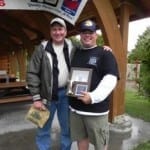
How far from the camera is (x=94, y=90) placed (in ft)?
12.4

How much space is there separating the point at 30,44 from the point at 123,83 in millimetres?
7744

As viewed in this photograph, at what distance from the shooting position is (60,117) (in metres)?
4.60

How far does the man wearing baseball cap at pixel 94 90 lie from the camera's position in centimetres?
375

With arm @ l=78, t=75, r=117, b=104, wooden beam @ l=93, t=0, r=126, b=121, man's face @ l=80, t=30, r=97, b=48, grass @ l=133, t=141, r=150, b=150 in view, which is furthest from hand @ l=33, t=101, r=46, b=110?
wooden beam @ l=93, t=0, r=126, b=121

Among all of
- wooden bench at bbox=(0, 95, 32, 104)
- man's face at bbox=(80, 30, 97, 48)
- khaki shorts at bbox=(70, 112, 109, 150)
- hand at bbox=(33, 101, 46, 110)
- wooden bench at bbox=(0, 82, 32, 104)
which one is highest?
man's face at bbox=(80, 30, 97, 48)

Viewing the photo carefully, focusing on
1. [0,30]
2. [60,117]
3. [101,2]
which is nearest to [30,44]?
[0,30]

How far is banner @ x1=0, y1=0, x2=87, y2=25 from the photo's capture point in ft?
21.5

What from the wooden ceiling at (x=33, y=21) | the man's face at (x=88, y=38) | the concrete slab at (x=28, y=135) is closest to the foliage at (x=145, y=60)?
the wooden ceiling at (x=33, y=21)

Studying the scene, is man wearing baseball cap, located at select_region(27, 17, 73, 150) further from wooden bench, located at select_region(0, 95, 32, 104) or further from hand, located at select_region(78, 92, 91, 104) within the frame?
wooden bench, located at select_region(0, 95, 32, 104)

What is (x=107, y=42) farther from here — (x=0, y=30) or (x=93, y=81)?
(x=0, y=30)

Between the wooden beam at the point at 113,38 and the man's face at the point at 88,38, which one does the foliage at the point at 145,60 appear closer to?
the wooden beam at the point at 113,38

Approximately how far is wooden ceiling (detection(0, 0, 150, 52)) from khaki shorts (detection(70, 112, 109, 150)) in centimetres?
315

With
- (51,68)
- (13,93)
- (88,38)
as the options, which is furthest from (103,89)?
(13,93)

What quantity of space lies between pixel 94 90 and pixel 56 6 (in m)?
3.47
